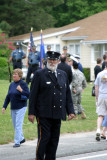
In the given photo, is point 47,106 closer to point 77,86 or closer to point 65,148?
point 65,148

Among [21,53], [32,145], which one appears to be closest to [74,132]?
[32,145]

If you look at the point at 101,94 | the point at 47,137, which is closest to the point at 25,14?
the point at 101,94

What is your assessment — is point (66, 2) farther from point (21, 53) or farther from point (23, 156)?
point (23, 156)

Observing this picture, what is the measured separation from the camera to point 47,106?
8.15 metres

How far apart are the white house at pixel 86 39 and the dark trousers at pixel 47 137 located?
2513 cm

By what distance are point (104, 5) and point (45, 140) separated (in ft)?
150

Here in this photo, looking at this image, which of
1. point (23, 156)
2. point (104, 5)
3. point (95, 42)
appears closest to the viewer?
point (23, 156)

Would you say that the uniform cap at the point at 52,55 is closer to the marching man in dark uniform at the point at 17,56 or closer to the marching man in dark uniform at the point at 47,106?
the marching man in dark uniform at the point at 47,106

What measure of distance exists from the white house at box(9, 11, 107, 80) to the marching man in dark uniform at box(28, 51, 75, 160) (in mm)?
25045

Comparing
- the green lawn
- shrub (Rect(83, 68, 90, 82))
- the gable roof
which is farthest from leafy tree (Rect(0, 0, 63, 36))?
the green lawn

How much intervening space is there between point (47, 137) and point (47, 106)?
50 centimetres

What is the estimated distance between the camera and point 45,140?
8.07 metres

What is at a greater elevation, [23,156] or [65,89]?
[65,89]

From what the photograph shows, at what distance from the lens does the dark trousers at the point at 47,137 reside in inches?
318
